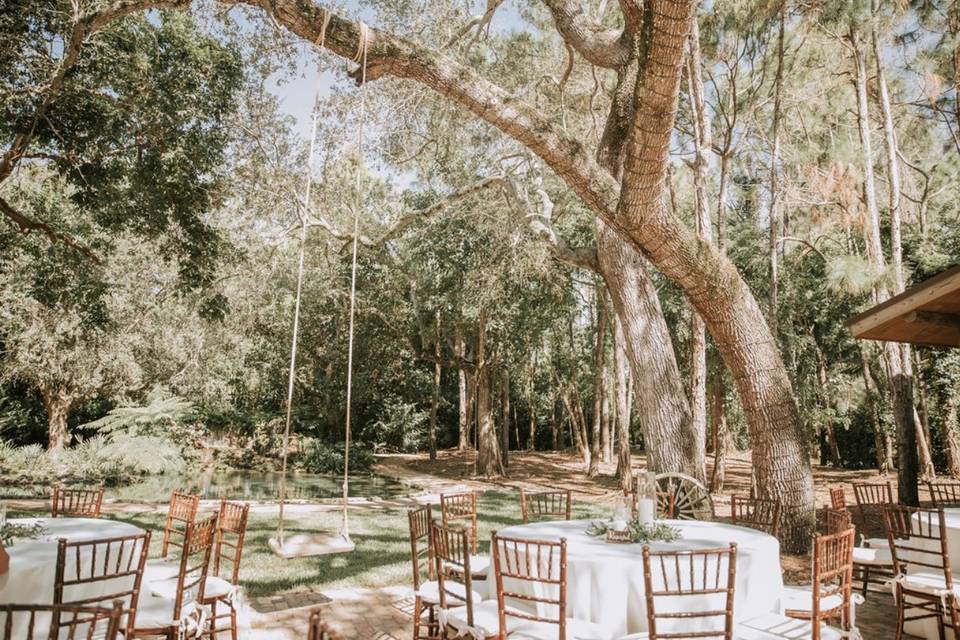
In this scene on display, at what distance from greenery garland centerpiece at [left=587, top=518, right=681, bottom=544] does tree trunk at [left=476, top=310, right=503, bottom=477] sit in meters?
12.1

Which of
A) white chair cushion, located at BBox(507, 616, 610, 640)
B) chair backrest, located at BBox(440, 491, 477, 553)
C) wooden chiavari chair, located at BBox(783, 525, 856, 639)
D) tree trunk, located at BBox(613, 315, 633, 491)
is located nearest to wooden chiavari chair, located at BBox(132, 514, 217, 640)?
chair backrest, located at BBox(440, 491, 477, 553)

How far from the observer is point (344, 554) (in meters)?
7.04

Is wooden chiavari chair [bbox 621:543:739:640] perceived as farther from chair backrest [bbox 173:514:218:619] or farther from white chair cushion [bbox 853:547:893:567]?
chair backrest [bbox 173:514:218:619]

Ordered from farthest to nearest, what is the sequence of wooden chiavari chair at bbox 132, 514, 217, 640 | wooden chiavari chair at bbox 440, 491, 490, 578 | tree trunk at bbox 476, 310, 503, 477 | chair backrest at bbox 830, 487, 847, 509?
tree trunk at bbox 476, 310, 503, 477, chair backrest at bbox 830, 487, 847, 509, wooden chiavari chair at bbox 440, 491, 490, 578, wooden chiavari chair at bbox 132, 514, 217, 640

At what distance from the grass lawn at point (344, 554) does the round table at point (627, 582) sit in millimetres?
2753

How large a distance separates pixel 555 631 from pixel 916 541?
329cm

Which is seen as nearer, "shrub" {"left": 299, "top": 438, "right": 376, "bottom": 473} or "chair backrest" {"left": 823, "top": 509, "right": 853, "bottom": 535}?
"chair backrest" {"left": 823, "top": 509, "right": 853, "bottom": 535}

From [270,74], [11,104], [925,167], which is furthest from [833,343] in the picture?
[11,104]

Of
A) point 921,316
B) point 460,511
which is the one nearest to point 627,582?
point 460,511

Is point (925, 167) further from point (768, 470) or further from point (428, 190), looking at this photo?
point (768, 470)

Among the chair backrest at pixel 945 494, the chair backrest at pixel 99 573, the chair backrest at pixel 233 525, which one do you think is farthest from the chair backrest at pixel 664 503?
the chair backrest at pixel 99 573

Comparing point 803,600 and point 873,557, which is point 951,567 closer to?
point 873,557

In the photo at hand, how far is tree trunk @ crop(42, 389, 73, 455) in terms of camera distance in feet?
53.9

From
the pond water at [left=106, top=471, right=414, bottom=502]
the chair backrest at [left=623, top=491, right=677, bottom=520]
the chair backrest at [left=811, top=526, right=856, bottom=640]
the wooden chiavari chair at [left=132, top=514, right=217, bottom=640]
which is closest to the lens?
the chair backrest at [left=811, top=526, right=856, bottom=640]
